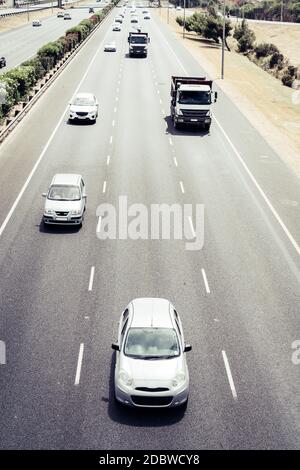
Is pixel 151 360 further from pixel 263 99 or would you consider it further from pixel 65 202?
pixel 263 99

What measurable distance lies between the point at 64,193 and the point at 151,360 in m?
13.1

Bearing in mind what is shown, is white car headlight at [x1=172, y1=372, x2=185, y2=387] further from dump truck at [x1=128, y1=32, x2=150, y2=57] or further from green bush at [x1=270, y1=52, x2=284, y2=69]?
green bush at [x1=270, y1=52, x2=284, y2=69]

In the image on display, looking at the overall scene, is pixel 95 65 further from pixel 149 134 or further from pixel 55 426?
pixel 55 426

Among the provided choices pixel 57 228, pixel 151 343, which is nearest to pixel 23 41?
pixel 57 228

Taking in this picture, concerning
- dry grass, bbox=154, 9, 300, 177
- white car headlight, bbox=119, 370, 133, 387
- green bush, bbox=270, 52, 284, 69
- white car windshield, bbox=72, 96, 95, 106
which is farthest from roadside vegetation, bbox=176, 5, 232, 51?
white car headlight, bbox=119, 370, 133, 387

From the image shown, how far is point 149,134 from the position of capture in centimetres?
4097

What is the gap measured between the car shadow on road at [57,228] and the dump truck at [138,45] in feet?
182

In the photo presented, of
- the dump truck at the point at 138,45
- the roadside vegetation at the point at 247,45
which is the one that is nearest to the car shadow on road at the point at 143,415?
the dump truck at the point at 138,45

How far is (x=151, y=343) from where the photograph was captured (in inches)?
596

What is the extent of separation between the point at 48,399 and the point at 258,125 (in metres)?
35.0

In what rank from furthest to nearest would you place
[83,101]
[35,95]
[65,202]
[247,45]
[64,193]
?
[247,45] < [35,95] < [83,101] < [64,193] < [65,202]

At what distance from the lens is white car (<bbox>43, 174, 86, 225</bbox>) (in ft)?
82.6

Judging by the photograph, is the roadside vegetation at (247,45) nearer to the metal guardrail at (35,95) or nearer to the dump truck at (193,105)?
the metal guardrail at (35,95)
